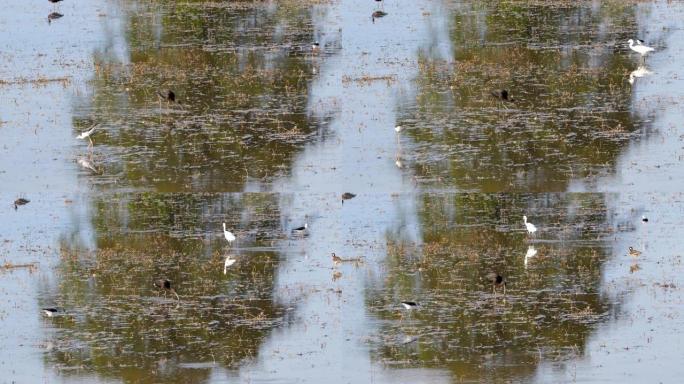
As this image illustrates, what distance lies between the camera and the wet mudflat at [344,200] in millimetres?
23109

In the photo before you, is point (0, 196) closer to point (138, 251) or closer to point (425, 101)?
point (138, 251)

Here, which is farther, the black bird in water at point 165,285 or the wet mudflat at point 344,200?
the black bird in water at point 165,285

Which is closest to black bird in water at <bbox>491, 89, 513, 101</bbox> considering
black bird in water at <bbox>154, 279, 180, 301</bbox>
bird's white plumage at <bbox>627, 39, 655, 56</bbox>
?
bird's white plumage at <bbox>627, 39, 655, 56</bbox>

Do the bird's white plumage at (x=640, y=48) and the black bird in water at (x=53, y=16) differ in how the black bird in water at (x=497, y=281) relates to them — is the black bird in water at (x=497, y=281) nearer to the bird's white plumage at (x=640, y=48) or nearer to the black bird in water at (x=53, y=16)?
the bird's white plumage at (x=640, y=48)

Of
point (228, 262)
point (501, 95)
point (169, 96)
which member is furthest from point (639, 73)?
point (228, 262)

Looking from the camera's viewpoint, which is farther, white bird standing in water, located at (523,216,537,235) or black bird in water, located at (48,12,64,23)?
black bird in water, located at (48,12,64,23)

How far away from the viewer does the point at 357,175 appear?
3198 centimetres

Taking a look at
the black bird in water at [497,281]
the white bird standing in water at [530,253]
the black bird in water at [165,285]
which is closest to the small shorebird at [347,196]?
the white bird standing in water at [530,253]

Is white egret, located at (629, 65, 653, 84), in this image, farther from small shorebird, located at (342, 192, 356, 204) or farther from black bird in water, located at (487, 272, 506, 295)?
black bird in water, located at (487, 272, 506, 295)

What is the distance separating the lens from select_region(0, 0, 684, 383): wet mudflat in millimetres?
23109

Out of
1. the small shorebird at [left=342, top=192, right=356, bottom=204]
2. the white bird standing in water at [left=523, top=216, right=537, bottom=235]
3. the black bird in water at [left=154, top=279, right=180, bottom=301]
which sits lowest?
the black bird in water at [left=154, top=279, right=180, bottom=301]

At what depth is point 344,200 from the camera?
1202 inches

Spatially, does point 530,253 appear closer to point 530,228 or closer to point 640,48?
point 530,228

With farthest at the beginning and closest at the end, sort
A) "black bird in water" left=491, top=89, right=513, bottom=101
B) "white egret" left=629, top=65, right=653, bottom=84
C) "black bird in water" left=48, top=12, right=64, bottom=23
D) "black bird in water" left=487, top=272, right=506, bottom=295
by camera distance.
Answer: "black bird in water" left=48, top=12, right=64, bottom=23 → "white egret" left=629, top=65, right=653, bottom=84 → "black bird in water" left=491, top=89, right=513, bottom=101 → "black bird in water" left=487, top=272, right=506, bottom=295
